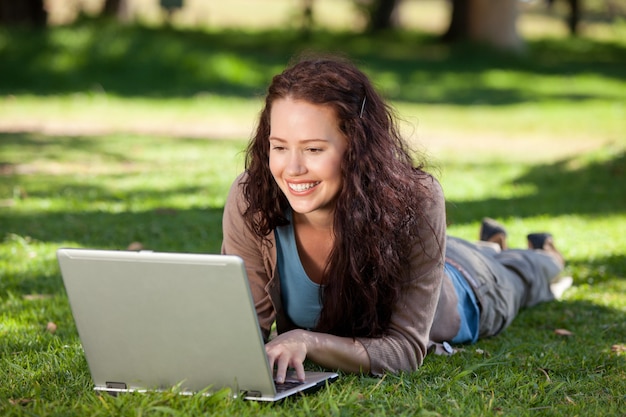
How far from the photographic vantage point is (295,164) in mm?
3508

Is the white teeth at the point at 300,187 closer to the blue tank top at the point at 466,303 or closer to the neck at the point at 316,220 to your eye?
the neck at the point at 316,220

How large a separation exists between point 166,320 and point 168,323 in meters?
0.01

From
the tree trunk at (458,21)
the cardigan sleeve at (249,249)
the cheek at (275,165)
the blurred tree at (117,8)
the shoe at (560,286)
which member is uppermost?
the cheek at (275,165)

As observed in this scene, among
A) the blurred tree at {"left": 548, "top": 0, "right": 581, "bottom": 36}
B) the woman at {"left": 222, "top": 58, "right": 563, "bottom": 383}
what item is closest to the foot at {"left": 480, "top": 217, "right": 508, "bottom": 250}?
the woman at {"left": 222, "top": 58, "right": 563, "bottom": 383}

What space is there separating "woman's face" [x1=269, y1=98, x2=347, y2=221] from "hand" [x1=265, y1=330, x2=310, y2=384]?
0.48 m

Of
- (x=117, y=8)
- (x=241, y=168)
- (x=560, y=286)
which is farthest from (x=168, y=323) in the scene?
(x=117, y=8)

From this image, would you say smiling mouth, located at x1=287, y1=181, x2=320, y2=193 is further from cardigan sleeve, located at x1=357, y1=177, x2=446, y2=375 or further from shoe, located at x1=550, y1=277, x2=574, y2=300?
shoe, located at x1=550, y1=277, x2=574, y2=300

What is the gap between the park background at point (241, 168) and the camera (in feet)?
12.1

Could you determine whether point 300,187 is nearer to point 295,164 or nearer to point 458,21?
point 295,164

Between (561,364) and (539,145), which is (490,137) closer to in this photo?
(539,145)

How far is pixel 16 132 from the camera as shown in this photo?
12242 millimetres

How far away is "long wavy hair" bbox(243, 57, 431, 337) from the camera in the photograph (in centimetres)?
356

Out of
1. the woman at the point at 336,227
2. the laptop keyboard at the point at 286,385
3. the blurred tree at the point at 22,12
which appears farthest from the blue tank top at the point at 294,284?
the blurred tree at the point at 22,12

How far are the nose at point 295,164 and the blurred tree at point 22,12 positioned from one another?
702 inches
